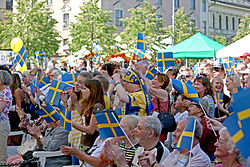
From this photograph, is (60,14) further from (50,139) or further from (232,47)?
(50,139)

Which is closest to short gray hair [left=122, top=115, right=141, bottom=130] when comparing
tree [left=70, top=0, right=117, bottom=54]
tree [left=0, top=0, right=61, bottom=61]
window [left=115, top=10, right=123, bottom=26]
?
tree [left=70, top=0, right=117, bottom=54]

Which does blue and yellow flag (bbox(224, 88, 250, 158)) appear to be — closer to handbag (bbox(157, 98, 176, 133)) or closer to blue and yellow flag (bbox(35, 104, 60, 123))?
handbag (bbox(157, 98, 176, 133))

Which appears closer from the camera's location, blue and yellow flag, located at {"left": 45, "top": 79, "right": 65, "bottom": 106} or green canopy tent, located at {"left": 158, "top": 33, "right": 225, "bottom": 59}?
blue and yellow flag, located at {"left": 45, "top": 79, "right": 65, "bottom": 106}

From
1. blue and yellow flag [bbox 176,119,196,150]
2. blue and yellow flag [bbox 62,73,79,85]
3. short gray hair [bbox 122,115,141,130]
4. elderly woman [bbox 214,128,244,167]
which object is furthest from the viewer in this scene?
Result: blue and yellow flag [bbox 62,73,79,85]

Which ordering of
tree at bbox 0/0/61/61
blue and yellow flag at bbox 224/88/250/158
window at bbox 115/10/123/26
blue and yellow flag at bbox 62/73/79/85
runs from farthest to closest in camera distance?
1. window at bbox 115/10/123/26
2. tree at bbox 0/0/61/61
3. blue and yellow flag at bbox 62/73/79/85
4. blue and yellow flag at bbox 224/88/250/158

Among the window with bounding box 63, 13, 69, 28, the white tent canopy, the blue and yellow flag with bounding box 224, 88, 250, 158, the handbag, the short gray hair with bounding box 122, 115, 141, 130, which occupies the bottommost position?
the handbag

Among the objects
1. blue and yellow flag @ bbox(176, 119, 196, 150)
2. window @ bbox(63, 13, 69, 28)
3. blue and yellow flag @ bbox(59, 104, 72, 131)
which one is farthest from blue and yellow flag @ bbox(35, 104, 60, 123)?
window @ bbox(63, 13, 69, 28)

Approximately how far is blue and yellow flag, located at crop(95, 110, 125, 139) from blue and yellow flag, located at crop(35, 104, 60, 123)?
7.02 feet

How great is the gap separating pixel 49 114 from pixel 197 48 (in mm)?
9067

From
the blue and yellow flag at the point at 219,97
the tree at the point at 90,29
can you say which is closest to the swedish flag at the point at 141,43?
the blue and yellow flag at the point at 219,97

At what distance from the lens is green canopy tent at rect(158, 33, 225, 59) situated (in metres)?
14.2

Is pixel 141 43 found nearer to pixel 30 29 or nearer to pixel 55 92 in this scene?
pixel 55 92

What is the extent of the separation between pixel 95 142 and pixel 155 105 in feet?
4.98

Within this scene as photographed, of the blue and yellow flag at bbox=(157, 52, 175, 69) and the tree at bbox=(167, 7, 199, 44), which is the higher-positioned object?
the tree at bbox=(167, 7, 199, 44)
